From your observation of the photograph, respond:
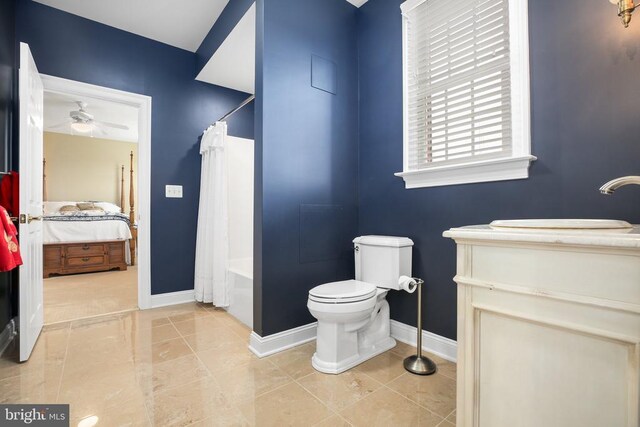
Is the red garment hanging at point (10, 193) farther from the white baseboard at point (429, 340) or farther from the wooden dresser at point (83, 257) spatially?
the wooden dresser at point (83, 257)

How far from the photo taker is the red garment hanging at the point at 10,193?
193 centimetres

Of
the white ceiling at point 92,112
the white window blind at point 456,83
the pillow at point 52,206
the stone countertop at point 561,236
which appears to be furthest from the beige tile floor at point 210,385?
the pillow at point 52,206

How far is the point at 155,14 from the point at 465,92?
8.76 ft

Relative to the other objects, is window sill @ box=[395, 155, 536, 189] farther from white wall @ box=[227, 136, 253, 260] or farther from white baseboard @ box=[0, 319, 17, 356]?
white baseboard @ box=[0, 319, 17, 356]

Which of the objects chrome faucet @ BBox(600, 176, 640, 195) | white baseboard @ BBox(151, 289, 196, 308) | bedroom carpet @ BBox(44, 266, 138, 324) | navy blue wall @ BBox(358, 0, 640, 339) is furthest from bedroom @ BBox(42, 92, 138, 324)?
chrome faucet @ BBox(600, 176, 640, 195)

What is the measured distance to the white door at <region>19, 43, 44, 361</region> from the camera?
1.77 meters

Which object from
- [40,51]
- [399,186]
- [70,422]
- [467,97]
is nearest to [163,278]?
[70,422]

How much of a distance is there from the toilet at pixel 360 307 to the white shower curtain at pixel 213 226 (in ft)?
4.15

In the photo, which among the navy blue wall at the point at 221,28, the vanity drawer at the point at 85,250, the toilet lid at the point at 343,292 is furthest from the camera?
the vanity drawer at the point at 85,250

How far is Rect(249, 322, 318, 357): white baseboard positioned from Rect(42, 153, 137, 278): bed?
12.7ft

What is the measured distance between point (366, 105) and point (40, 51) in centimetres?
274

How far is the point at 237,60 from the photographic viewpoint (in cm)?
A: 284

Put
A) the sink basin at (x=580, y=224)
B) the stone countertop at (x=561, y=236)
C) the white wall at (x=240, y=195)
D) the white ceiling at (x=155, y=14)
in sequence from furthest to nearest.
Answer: the white wall at (x=240, y=195)
the white ceiling at (x=155, y=14)
the sink basin at (x=580, y=224)
the stone countertop at (x=561, y=236)

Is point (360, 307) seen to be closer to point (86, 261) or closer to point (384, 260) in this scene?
point (384, 260)
